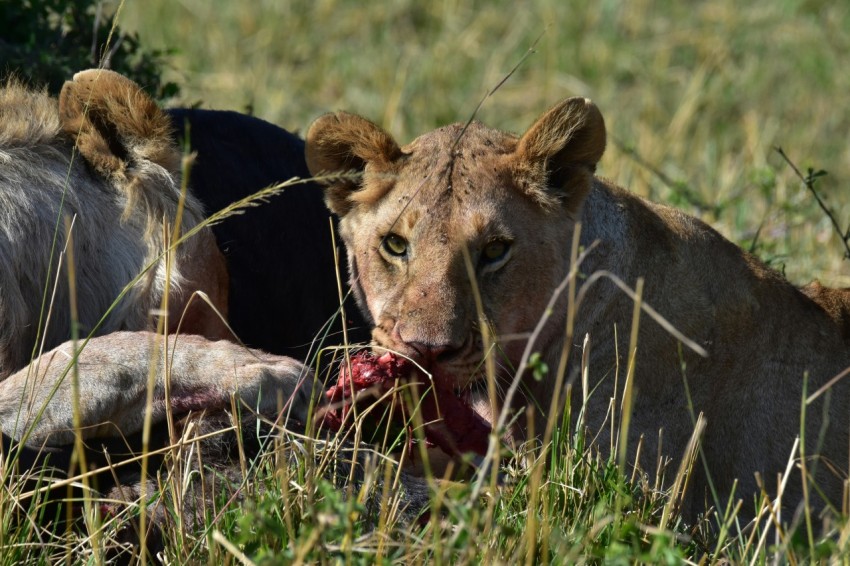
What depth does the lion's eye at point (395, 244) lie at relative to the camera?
3.35 meters

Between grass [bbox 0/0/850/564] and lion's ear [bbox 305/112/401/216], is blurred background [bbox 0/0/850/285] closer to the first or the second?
grass [bbox 0/0/850/564]

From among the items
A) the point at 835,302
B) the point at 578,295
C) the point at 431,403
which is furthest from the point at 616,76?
the point at 431,403

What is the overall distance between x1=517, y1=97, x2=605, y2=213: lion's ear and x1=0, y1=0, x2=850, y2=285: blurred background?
Answer: 381 centimetres

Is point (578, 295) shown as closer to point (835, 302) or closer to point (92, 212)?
point (835, 302)

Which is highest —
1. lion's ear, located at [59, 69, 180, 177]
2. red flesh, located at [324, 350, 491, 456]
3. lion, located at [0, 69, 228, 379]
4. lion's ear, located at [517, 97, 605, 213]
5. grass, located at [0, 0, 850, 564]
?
grass, located at [0, 0, 850, 564]

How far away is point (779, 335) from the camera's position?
381 cm

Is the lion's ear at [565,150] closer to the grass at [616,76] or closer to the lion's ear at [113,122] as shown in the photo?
the lion's ear at [113,122]

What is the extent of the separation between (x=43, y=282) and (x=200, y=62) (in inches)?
215

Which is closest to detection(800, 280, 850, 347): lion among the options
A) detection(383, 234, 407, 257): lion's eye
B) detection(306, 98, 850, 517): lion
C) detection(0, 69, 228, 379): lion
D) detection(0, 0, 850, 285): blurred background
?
detection(306, 98, 850, 517): lion

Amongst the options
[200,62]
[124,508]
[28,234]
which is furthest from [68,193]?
[200,62]

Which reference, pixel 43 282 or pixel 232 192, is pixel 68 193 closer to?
pixel 43 282

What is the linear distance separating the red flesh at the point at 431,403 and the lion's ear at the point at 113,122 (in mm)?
785

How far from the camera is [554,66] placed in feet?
28.4

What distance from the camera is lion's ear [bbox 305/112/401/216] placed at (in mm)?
3436
